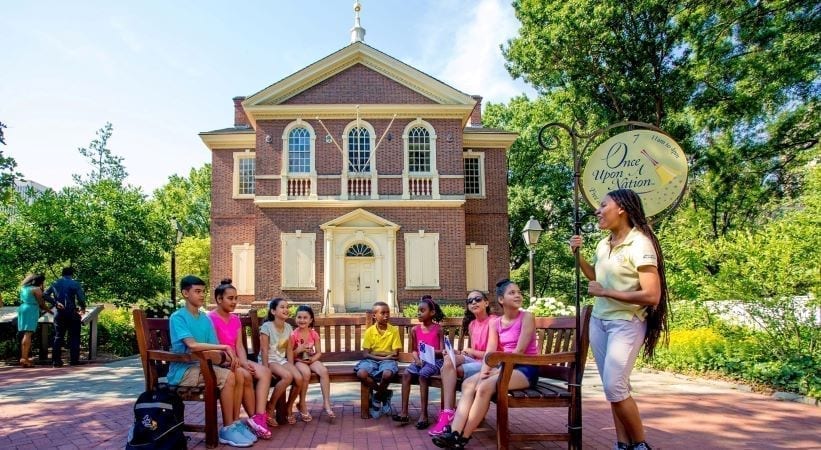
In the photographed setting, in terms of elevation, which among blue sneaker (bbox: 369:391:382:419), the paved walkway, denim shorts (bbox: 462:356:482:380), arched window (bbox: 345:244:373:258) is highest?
arched window (bbox: 345:244:373:258)

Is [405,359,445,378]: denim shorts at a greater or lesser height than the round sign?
lesser

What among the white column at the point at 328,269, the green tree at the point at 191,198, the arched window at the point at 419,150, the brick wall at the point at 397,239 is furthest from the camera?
the green tree at the point at 191,198

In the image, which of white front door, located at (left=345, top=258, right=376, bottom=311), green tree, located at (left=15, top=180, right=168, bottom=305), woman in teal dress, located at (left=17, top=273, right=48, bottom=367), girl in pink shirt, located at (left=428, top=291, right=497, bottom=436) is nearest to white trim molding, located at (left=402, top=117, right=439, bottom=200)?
white front door, located at (left=345, top=258, right=376, bottom=311)

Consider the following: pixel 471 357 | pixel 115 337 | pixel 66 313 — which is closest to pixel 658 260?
pixel 471 357

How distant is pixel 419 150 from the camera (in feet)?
64.1

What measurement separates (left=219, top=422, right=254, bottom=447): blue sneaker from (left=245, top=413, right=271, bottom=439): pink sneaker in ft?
0.63

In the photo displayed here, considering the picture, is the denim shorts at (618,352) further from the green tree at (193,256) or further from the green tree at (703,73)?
the green tree at (193,256)

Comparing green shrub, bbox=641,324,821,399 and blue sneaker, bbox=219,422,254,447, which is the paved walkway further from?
green shrub, bbox=641,324,821,399

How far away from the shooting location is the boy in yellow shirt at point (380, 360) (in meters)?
5.44

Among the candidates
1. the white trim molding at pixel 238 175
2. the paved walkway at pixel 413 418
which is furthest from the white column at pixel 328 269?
the paved walkway at pixel 413 418

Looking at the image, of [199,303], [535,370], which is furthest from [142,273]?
[535,370]

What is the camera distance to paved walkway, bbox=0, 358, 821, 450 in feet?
15.4

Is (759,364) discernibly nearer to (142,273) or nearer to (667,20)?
(142,273)

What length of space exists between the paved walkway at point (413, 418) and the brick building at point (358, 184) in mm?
10912
